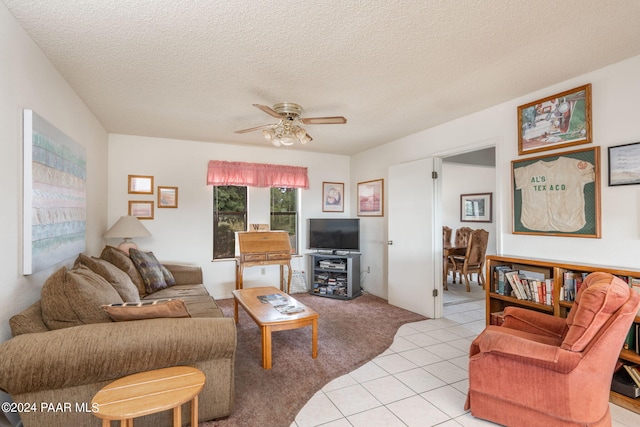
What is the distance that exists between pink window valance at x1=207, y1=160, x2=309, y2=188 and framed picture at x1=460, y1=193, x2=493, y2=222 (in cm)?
351

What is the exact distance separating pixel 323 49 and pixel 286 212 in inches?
134

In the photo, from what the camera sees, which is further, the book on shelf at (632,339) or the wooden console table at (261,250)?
the wooden console table at (261,250)

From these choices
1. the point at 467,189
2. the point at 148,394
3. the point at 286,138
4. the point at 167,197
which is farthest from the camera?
the point at 467,189

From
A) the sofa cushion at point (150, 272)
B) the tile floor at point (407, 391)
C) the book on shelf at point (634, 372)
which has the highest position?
the sofa cushion at point (150, 272)

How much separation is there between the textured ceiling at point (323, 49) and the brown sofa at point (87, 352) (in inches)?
59.6

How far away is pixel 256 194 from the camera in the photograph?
491 cm

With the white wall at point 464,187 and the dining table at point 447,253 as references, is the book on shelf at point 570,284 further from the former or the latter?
the white wall at point 464,187

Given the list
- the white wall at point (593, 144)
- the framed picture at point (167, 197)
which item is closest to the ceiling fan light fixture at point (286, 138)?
the white wall at point (593, 144)

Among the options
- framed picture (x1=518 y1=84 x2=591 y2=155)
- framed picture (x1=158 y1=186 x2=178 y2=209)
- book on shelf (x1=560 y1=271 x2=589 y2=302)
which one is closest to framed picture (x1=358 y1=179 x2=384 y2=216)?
framed picture (x1=518 y1=84 x2=591 y2=155)

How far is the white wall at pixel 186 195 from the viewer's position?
4191mm

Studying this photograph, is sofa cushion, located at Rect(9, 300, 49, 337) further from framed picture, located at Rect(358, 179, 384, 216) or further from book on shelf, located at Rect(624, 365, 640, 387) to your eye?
framed picture, located at Rect(358, 179, 384, 216)

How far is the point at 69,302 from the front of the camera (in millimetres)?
1744

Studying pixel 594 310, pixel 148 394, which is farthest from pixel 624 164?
pixel 148 394

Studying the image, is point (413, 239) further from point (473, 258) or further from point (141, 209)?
point (141, 209)
